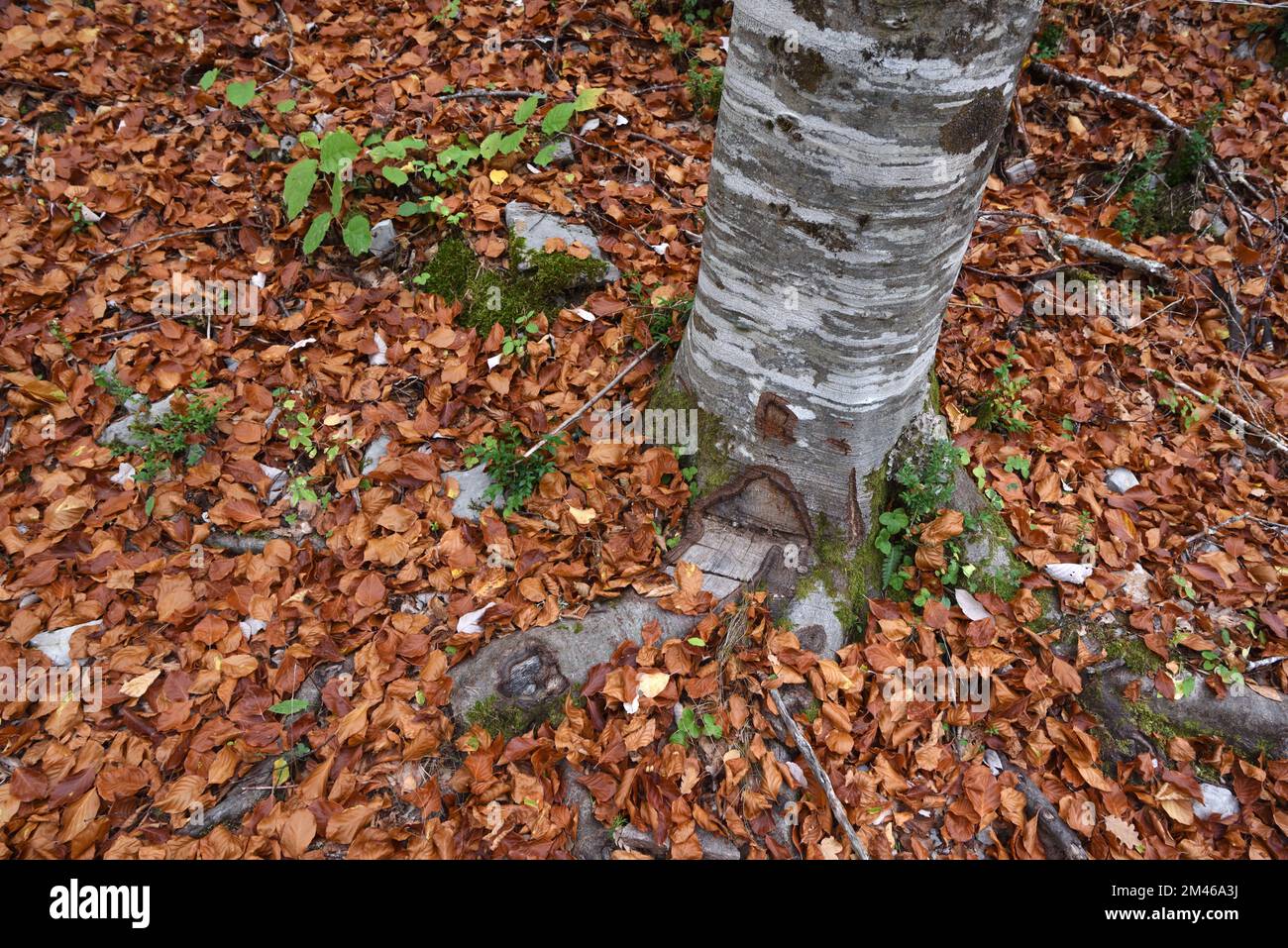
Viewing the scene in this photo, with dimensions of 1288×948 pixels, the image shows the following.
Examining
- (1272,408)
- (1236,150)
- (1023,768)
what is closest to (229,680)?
(1023,768)

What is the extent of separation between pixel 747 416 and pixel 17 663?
282 cm

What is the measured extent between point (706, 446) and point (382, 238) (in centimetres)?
211

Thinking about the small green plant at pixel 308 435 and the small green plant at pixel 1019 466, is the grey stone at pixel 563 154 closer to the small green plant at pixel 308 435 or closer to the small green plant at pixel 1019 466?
the small green plant at pixel 308 435

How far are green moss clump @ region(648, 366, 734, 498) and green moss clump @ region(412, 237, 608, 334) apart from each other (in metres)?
0.87

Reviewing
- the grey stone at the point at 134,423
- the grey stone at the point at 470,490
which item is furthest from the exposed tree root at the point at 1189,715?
the grey stone at the point at 134,423

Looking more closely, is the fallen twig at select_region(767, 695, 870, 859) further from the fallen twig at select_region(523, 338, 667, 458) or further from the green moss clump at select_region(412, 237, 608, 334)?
the green moss clump at select_region(412, 237, 608, 334)

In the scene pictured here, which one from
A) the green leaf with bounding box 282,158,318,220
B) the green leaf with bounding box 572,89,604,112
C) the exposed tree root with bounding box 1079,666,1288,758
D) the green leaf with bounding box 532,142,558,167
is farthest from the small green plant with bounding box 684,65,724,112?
the exposed tree root with bounding box 1079,666,1288,758

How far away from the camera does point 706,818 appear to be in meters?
2.21

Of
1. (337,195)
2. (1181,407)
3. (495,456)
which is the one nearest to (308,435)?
(495,456)

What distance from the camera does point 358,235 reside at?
3.36 m

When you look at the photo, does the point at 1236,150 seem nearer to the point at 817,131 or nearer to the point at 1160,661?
the point at 1160,661

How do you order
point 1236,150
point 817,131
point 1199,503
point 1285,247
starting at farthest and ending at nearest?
point 1236,150 < point 1285,247 < point 1199,503 < point 817,131

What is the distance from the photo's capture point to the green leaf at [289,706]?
7.82 ft

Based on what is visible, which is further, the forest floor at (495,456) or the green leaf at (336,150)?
the green leaf at (336,150)
